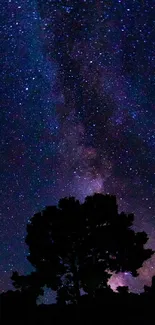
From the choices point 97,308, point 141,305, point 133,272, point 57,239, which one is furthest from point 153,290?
point 57,239

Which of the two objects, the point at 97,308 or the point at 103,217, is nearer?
the point at 97,308

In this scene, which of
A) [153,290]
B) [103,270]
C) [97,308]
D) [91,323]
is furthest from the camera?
[103,270]

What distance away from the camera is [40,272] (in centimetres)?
2728

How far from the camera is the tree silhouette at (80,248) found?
2691 cm

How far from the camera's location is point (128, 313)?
19.9 meters

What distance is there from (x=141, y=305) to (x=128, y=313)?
42.9 inches

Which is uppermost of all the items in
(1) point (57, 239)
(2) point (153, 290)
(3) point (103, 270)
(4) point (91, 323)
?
(1) point (57, 239)

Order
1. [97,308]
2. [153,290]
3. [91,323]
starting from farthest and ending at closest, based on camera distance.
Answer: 1. [153,290]
2. [97,308]
3. [91,323]

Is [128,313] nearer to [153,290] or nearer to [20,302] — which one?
[153,290]

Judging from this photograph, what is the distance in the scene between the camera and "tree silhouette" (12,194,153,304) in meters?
26.9

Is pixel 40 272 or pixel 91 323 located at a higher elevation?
pixel 40 272

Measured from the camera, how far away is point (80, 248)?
27062 mm

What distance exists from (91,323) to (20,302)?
14.2 feet

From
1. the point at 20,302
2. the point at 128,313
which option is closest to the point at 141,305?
the point at 128,313
